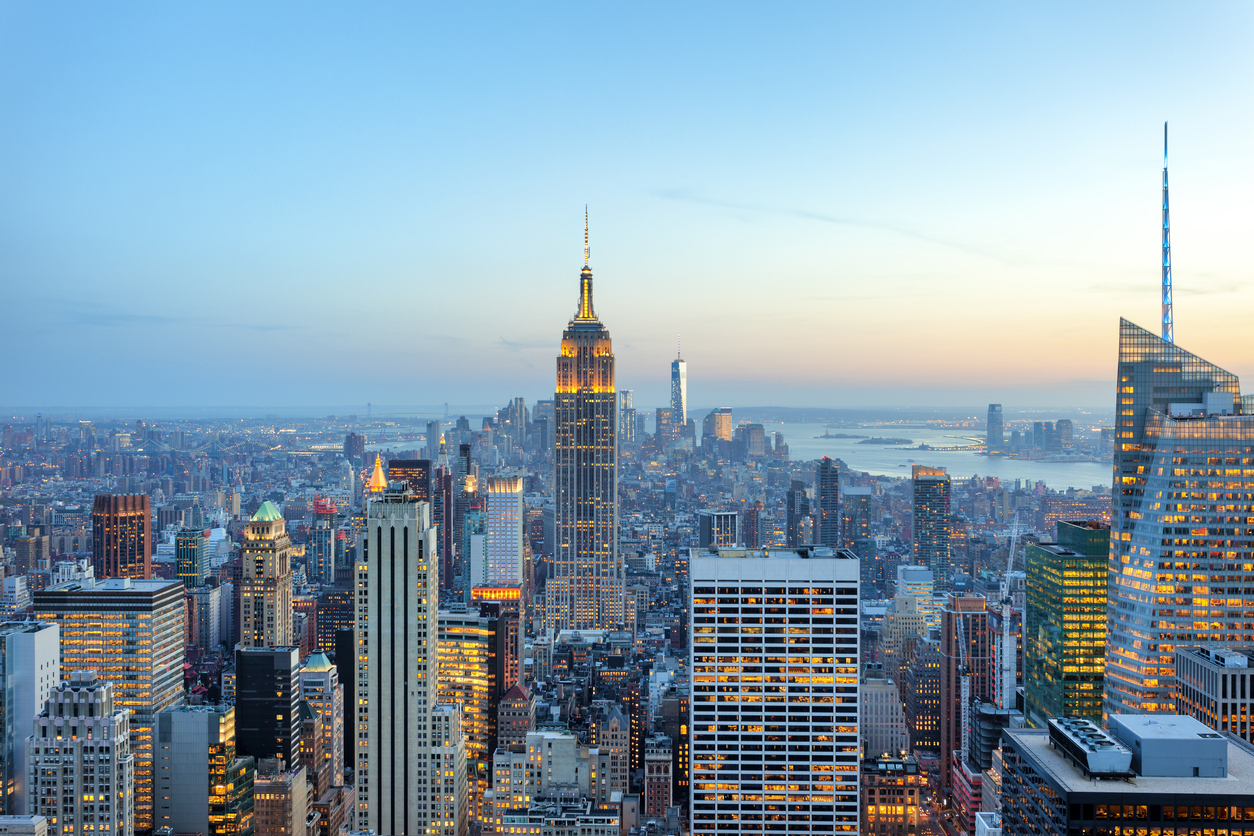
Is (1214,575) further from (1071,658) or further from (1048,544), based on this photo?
(1048,544)

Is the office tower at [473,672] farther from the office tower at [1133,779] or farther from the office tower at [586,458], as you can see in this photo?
the office tower at [586,458]

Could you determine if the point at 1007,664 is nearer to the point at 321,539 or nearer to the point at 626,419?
the point at 321,539

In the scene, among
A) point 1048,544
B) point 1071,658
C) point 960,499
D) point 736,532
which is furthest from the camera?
point 736,532

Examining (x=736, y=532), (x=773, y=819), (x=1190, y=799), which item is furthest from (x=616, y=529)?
(x=1190, y=799)

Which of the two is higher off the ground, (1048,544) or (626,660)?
(1048,544)

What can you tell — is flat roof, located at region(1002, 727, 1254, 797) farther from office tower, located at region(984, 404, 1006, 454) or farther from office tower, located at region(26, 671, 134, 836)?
office tower, located at region(984, 404, 1006, 454)

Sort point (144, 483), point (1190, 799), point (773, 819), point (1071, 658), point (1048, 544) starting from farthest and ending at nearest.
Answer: point (144, 483)
point (1048, 544)
point (1071, 658)
point (773, 819)
point (1190, 799)

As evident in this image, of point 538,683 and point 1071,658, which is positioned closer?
point 1071,658
